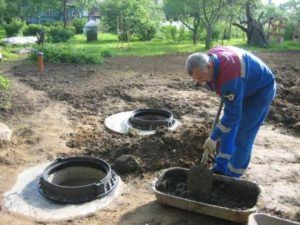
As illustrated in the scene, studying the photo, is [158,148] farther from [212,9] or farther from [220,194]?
[212,9]

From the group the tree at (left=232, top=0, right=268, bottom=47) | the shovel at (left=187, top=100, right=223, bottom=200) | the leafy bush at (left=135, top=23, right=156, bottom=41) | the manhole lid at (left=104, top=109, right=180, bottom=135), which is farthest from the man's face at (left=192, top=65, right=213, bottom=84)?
the leafy bush at (left=135, top=23, right=156, bottom=41)

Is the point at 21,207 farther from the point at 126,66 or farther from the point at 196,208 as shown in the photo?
the point at 126,66

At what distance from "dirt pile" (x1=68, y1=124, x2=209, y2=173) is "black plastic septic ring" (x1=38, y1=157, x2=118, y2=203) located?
35 centimetres

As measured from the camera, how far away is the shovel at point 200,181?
14.5 feet

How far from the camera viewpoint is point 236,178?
4.62 meters

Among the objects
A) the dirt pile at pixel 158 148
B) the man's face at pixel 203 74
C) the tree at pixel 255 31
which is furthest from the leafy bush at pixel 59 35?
the man's face at pixel 203 74

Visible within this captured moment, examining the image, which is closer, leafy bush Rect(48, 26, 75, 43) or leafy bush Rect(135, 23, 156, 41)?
leafy bush Rect(48, 26, 75, 43)

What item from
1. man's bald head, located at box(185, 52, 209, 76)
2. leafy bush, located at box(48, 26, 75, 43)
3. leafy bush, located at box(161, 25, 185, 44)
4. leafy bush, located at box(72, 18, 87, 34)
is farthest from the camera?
leafy bush, located at box(72, 18, 87, 34)

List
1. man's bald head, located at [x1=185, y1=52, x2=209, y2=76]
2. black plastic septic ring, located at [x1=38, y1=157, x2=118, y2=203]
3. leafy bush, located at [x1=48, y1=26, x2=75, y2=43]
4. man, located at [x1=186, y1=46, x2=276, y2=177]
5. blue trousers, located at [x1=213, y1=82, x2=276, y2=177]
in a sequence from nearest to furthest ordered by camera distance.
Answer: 1. man's bald head, located at [x1=185, y1=52, x2=209, y2=76]
2. man, located at [x1=186, y1=46, x2=276, y2=177]
3. blue trousers, located at [x1=213, y1=82, x2=276, y2=177]
4. black plastic septic ring, located at [x1=38, y1=157, x2=118, y2=203]
5. leafy bush, located at [x1=48, y1=26, x2=75, y2=43]

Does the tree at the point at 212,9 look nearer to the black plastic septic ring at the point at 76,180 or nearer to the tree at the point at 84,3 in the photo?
the black plastic septic ring at the point at 76,180

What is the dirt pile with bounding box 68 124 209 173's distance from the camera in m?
5.65

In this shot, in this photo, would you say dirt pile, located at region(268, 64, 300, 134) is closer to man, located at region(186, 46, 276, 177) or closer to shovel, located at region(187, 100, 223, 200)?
man, located at region(186, 46, 276, 177)

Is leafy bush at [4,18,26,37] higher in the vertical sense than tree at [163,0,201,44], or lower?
lower

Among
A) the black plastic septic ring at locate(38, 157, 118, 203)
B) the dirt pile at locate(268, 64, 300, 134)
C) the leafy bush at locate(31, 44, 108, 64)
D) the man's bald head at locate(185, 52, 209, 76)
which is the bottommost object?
the black plastic septic ring at locate(38, 157, 118, 203)
